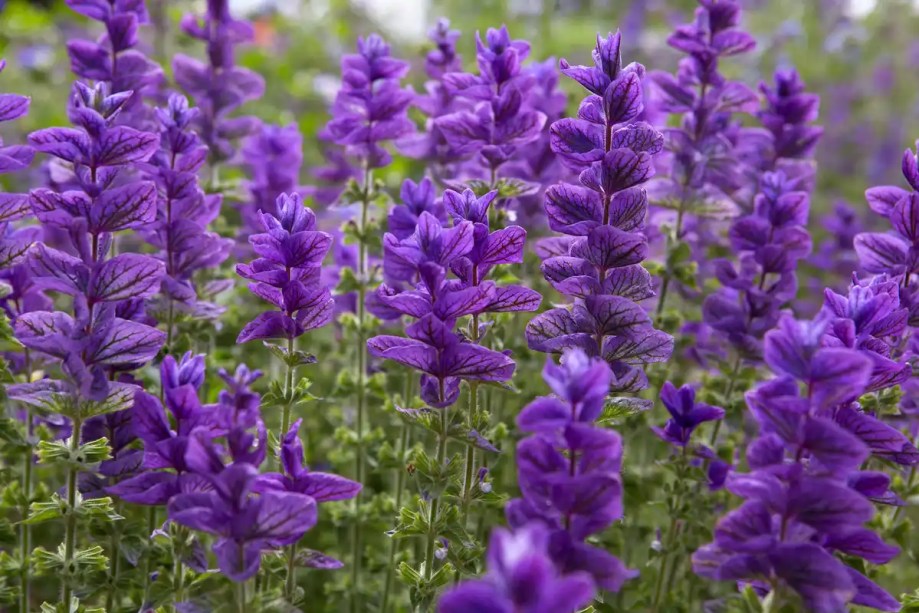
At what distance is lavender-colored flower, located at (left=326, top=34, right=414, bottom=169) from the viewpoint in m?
2.45

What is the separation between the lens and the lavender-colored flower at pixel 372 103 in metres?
2.45

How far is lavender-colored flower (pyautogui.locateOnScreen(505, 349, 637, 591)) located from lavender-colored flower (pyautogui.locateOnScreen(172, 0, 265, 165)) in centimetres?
171

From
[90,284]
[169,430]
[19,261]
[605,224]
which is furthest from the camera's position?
[19,261]

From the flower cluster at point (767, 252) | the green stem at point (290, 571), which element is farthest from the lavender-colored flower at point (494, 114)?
the green stem at point (290, 571)

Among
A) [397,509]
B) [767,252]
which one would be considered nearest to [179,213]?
[397,509]

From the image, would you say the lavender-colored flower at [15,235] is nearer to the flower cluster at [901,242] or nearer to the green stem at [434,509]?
the green stem at [434,509]

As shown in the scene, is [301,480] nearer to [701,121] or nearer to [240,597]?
[240,597]

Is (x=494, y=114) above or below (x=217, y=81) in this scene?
below

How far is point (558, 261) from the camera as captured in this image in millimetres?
1850

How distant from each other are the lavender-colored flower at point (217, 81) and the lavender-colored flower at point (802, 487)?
183cm

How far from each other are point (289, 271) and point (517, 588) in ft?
2.81

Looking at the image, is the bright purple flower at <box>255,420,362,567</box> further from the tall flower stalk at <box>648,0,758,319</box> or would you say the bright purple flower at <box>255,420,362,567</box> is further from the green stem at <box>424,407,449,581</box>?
the tall flower stalk at <box>648,0,758,319</box>

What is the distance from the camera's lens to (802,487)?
144 cm

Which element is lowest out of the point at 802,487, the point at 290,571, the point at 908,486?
the point at 290,571
